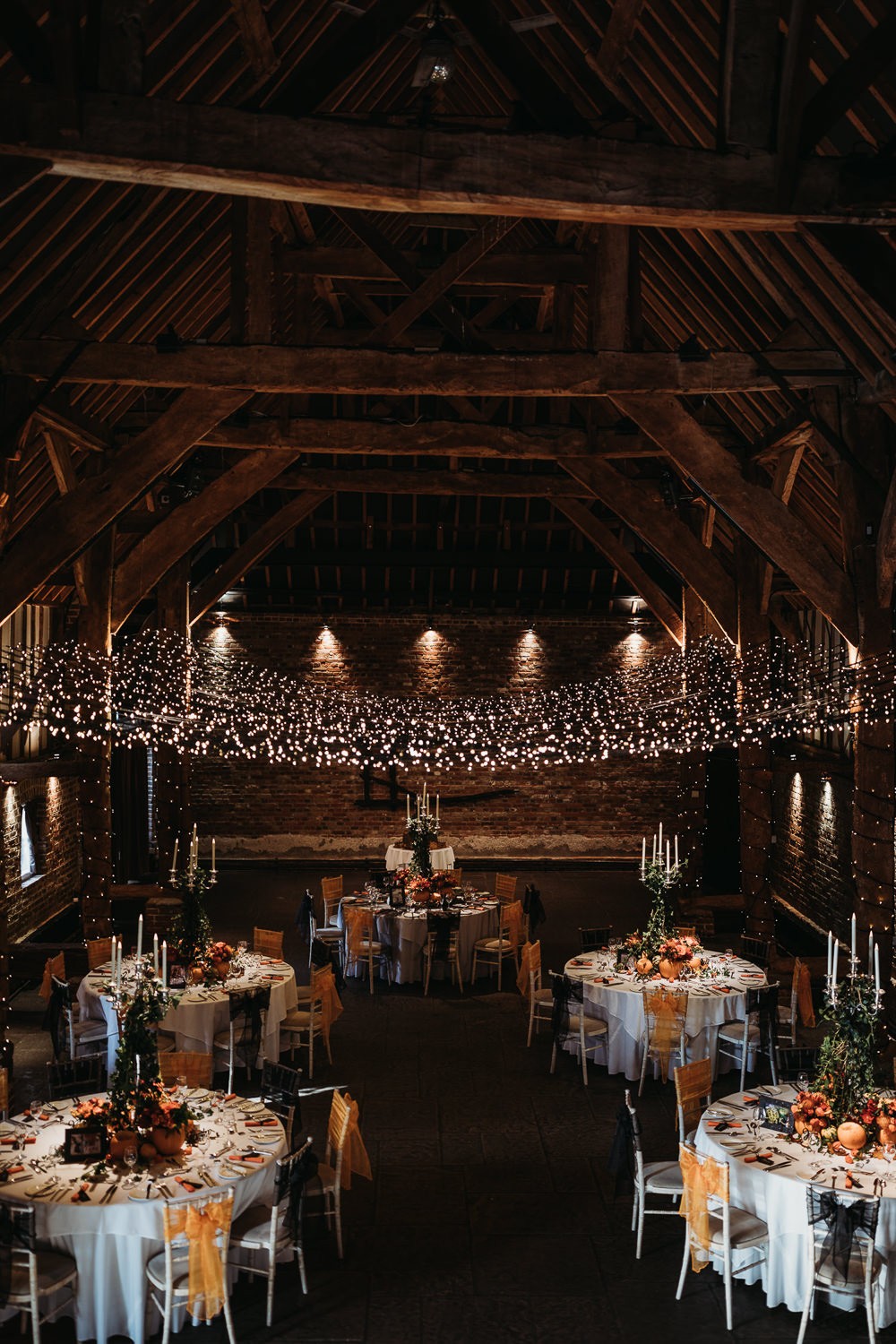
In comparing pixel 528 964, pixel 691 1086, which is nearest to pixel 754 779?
pixel 528 964

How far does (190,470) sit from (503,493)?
3877 millimetres

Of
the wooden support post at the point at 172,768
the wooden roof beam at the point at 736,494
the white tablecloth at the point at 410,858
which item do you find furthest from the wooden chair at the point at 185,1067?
the wooden support post at the point at 172,768

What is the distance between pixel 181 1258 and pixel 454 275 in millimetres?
6533

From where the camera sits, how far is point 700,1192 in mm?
Answer: 5641

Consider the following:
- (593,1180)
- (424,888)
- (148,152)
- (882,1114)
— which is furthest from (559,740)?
(148,152)

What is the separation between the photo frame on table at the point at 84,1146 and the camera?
568cm

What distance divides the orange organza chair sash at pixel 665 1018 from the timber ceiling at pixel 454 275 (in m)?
2.96

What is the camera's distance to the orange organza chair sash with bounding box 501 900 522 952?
1153cm

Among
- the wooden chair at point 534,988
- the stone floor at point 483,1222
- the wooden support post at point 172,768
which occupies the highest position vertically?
the wooden support post at point 172,768

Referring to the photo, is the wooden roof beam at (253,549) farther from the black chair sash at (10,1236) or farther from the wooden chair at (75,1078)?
the black chair sash at (10,1236)

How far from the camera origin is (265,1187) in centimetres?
579

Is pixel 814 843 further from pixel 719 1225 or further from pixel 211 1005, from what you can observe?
pixel 719 1225

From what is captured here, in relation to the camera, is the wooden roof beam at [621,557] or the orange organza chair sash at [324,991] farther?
the wooden roof beam at [621,557]

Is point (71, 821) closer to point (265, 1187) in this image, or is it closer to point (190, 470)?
point (190, 470)
